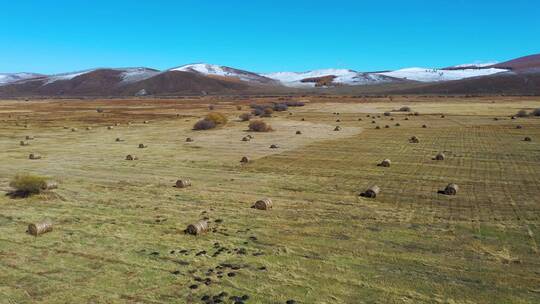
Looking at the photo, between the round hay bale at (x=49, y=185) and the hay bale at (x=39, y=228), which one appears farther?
the round hay bale at (x=49, y=185)

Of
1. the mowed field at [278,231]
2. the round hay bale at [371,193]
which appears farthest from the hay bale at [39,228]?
the round hay bale at [371,193]

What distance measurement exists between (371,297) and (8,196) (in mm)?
17018

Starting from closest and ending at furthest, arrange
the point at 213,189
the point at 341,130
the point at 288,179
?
the point at 213,189 → the point at 288,179 → the point at 341,130

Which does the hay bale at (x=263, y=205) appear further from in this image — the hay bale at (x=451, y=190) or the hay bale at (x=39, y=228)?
the hay bale at (x=451, y=190)

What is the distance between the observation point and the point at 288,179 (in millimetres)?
24422

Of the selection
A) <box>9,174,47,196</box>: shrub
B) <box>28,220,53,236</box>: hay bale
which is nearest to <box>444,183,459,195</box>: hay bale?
<box>28,220,53,236</box>: hay bale

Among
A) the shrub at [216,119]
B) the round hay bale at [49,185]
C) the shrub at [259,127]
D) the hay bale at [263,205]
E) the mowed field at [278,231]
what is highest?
the shrub at [216,119]

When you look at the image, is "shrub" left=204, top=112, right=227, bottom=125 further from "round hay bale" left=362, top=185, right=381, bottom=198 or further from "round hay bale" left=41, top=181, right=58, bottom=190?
"round hay bale" left=362, top=185, right=381, bottom=198

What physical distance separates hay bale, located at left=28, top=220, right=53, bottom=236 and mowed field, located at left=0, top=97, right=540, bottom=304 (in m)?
0.21

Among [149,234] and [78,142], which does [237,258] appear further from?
[78,142]

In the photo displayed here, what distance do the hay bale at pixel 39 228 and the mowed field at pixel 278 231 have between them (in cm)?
21

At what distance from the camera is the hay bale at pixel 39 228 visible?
1487 centimetres

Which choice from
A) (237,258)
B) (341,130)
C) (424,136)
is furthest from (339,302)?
(341,130)

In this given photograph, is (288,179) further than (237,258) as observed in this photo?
Yes
